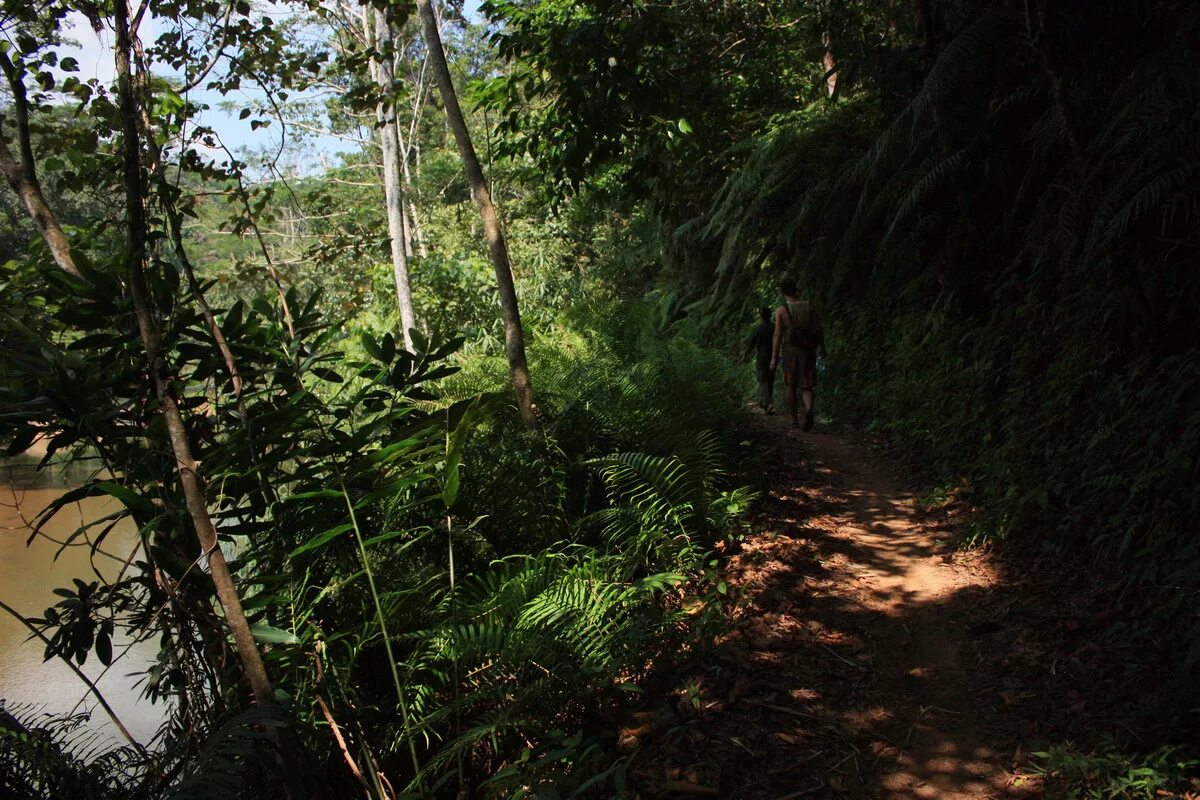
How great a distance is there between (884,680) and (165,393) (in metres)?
3.09

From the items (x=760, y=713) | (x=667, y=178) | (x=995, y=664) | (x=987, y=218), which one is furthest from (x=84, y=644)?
(x=987, y=218)

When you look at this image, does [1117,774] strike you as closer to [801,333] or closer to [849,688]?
[849,688]

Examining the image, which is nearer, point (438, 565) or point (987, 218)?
point (438, 565)

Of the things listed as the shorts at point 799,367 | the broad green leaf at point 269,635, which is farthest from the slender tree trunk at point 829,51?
the broad green leaf at point 269,635

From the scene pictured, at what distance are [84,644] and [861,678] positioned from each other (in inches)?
122

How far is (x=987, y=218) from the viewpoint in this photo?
675 centimetres

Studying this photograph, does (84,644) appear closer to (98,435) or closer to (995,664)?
(98,435)

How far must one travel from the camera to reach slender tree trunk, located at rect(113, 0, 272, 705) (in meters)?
2.40

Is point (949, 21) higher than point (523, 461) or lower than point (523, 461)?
higher

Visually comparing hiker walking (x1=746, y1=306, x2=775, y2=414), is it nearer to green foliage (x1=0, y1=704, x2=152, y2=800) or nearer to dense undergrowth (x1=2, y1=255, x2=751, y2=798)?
dense undergrowth (x1=2, y1=255, x2=751, y2=798)

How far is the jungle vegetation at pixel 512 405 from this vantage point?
2.92 meters

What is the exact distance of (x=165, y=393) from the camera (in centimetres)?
247

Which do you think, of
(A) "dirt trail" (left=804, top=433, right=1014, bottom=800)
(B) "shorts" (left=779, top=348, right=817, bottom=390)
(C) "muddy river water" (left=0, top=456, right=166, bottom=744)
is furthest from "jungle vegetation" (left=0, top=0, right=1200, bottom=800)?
(C) "muddy river water" (left=0, top=456, right=166, bottom=744)

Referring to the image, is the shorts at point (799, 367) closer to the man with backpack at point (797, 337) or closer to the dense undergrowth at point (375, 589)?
the man with backpack at point (797, 337)
